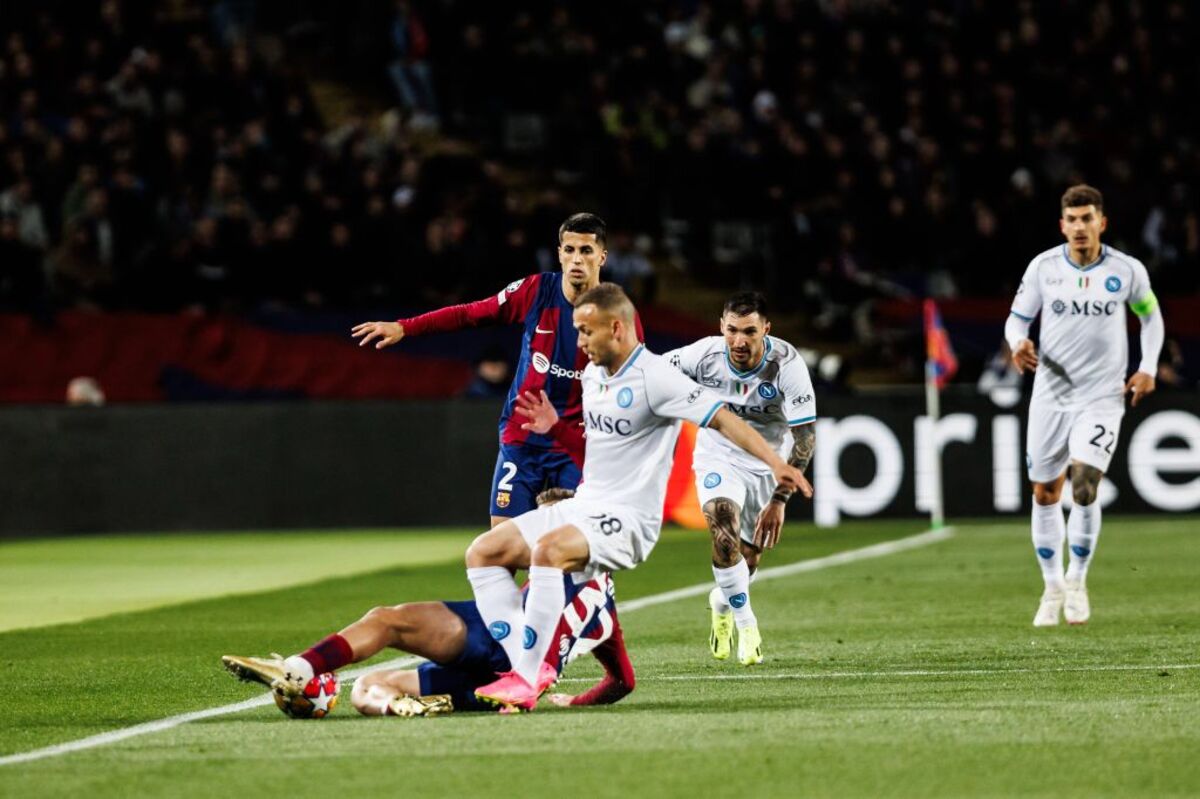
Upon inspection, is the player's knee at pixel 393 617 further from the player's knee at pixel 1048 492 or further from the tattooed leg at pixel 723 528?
the player's knee at pixel 1048 492

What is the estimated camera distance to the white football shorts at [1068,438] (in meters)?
12.8

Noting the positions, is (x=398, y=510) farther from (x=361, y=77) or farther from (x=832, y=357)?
(x=361, y=77)

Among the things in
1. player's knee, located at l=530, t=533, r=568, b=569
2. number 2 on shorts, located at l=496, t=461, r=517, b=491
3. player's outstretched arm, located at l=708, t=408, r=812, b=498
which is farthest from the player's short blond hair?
number 2 on shorts, located at l=496, t=461, r=517, b=491

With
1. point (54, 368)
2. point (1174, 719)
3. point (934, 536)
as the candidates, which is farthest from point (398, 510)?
point (1174, 719)

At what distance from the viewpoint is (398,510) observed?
22641 mm

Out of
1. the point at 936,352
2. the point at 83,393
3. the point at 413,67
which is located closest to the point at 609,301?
the point at 936,352

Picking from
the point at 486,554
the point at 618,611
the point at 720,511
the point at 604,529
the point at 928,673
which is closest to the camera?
the point at 604,529

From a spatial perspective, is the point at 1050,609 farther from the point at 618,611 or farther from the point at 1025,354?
the point at 618,611

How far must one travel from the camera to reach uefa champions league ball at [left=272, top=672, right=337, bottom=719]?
851 cm

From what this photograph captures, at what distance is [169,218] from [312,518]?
3.94 metres

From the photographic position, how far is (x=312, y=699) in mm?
8555

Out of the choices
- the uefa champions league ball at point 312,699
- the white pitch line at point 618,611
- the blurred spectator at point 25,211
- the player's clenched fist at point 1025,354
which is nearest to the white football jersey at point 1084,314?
the player's clenched fist at point 1025,354

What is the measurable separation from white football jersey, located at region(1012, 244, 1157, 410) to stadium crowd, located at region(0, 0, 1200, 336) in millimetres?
11439

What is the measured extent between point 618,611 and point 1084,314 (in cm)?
367
